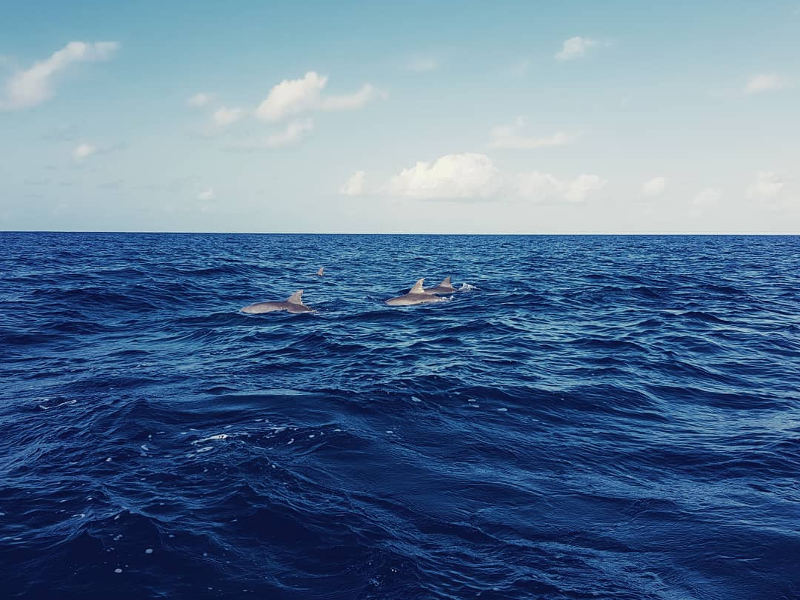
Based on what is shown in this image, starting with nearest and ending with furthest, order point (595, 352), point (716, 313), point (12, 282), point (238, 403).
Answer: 1. point (238, 403)
2. point (595, 352)
3. point (716, 313)
4. point (12, 282)

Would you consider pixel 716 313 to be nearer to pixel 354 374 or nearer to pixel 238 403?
pixel 354 374

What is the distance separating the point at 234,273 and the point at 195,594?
37.5 m

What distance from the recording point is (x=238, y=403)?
1145 cm

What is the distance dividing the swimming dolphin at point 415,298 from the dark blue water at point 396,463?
22.8 ft

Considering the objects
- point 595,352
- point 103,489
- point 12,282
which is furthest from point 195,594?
point 12,282

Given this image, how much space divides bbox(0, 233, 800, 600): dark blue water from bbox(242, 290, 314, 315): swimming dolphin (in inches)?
142

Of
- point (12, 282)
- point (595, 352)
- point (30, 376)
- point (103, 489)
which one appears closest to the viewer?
point (103, 489)

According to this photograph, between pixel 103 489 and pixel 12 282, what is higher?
pixel 12 282

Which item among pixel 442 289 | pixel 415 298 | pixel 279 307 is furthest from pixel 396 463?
pixel 442 289

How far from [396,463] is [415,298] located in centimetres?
1869

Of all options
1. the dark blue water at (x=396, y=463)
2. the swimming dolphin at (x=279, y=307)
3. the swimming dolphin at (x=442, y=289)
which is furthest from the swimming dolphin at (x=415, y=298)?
the dark blue water at (x=396, y=463)

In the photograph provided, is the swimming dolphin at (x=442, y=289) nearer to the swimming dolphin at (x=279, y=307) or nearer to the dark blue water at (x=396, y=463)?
the swimming dolphin at (x=279, y=307)

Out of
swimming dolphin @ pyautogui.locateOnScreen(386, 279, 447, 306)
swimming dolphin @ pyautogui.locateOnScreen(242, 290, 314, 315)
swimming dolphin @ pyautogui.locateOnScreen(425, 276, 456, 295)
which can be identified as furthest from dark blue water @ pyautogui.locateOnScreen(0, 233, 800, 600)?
swimming dolphin @ pyautogui.locateOnScreen(425, 276, 456, 295)

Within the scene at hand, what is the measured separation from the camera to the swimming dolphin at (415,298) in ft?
87.8
